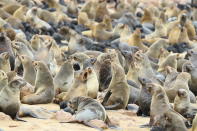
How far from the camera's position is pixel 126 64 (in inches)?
579

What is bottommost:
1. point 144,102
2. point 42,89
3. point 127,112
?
point 127,112

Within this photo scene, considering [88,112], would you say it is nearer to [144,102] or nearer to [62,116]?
[62,116]

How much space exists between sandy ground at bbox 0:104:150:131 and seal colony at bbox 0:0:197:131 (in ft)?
0.51

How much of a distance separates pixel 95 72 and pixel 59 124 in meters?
3.33

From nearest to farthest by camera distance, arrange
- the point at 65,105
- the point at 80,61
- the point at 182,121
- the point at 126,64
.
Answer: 1. the point at 182,121
2. the point at 65,105
3. the point at 80,61
4. the point at 126,64

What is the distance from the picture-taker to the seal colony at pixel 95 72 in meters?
9.69

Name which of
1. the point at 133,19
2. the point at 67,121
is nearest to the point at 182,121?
the point at 67,121

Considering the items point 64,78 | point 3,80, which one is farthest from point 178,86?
point 3,80

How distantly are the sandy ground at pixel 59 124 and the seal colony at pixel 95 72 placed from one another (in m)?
0.15

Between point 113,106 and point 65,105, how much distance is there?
85 cm

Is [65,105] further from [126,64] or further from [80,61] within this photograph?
[126,64]

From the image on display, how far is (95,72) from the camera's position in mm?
12562

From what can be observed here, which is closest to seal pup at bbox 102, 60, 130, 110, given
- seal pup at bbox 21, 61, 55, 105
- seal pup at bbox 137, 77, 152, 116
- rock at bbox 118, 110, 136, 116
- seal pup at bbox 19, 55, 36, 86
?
rock at bbox 118, 110, 136, 116

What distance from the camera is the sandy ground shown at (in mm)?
8938
